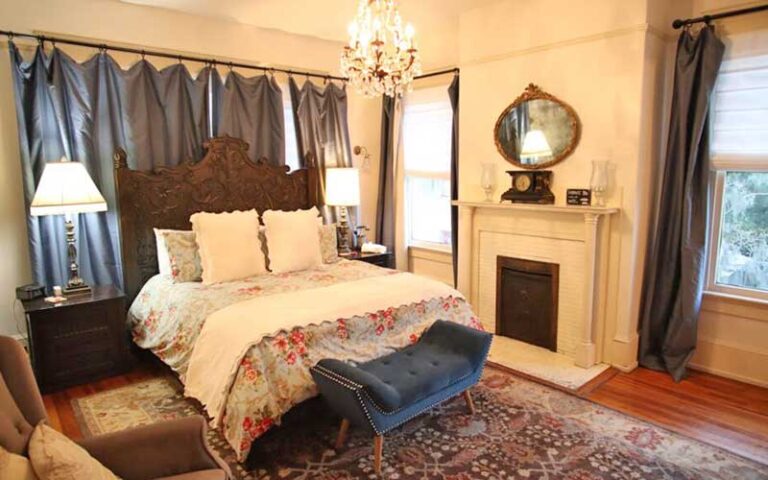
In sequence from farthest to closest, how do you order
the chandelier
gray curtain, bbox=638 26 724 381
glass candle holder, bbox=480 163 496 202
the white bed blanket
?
glass candle holder, bbox=480 163 496 202
gray curtain, bbox=638 26 724 381
the chandelier
the white bed blanket

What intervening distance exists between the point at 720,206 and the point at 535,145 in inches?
53.9

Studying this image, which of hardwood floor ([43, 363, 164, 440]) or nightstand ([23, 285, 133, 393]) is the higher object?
nightstand ([23, 285, 133, 393])

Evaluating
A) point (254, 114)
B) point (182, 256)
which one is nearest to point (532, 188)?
point (254, 114)

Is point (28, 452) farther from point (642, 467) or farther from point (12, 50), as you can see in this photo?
point (12, 50)

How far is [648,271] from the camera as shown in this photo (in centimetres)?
362

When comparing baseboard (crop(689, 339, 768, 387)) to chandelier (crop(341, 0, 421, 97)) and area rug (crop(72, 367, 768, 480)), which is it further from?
chandelier (crop(341, 0, 421, 97))

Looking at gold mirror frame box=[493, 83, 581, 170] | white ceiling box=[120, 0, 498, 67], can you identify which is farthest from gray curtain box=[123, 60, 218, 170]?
gold mirror frame box=[493, 83, 581, 170]

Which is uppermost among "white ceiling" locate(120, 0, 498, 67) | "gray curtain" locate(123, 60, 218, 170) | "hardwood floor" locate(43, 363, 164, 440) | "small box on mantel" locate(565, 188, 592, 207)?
"white ceiling" locate(120, 0, 498, 67)

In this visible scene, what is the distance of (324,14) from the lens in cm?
420

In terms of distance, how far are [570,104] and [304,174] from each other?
8.23ft

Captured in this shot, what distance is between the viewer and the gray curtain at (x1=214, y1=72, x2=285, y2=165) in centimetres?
432

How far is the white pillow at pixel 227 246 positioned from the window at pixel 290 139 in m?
1.20

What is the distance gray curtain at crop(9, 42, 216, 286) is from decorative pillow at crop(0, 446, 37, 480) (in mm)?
2661

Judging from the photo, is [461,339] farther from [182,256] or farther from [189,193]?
[189,193]
